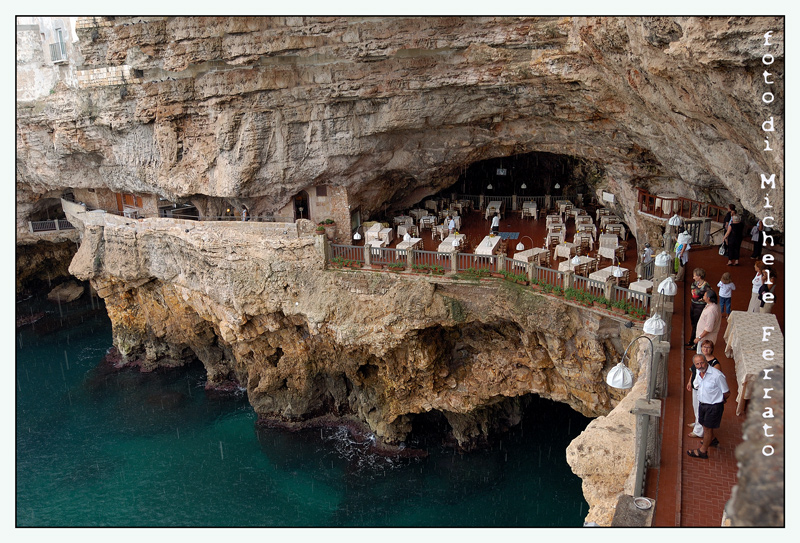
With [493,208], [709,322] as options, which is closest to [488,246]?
[493,208]

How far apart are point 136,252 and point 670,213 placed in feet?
64.8

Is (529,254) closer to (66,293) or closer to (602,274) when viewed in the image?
(602,274)

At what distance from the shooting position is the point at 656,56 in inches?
449

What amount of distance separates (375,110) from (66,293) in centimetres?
2406

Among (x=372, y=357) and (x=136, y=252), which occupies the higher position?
(x=136, y=252)

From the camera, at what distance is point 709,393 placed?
29.2 ft

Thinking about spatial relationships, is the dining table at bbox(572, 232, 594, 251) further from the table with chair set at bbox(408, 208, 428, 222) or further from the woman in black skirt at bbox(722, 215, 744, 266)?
the table with chair set at bbox(408, 208, 428, 222)

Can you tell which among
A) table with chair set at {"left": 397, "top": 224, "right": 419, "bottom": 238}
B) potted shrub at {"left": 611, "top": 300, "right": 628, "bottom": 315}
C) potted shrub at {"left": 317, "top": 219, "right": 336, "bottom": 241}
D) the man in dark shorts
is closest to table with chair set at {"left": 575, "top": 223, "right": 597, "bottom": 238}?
potted shrub at {"left": 611, "top": 300, "right": 628, "bottom": 315}

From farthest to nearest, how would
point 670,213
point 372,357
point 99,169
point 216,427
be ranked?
point 99,169 → point 216,427 → point 372,357 → point 670,213

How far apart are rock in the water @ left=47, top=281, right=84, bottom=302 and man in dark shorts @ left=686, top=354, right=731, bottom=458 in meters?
34.6

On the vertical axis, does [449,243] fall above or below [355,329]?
above

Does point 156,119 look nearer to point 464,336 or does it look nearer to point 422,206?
point 422,206

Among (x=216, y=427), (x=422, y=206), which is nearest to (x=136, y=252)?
(x=216, y=427)

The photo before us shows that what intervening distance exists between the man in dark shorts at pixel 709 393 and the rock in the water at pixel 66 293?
3458 cm
